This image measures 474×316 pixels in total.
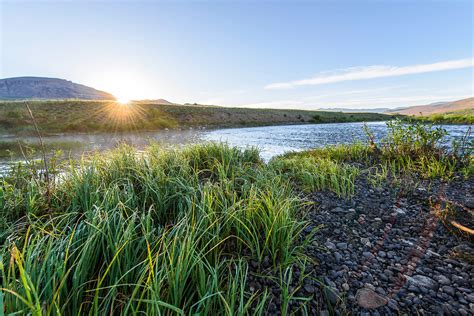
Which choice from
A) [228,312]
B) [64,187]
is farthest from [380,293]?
[64,187]

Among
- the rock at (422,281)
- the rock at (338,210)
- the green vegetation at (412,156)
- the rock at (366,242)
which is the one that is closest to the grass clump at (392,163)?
the green vegetation at (412,156)

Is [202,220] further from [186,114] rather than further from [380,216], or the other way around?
[186,114]

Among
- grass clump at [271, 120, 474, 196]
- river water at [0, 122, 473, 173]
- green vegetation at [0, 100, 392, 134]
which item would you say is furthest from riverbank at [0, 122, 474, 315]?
green vegetation at [0, 100, 392, 134]

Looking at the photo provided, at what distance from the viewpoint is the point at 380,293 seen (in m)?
1.56

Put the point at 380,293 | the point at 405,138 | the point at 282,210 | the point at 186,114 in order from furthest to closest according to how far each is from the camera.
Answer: the point at 186,114, the point at 405,138, the point at 282,210, the point at 380,293

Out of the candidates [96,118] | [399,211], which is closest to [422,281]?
[399,211]

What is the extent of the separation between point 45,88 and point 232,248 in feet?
707

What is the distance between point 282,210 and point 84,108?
1164 inches

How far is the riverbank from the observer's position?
133cm

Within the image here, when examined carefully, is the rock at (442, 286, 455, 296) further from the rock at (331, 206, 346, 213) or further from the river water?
the river water

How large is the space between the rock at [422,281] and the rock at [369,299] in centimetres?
35

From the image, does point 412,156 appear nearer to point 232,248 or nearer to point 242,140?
point 232,248

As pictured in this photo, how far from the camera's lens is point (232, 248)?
2.01 metres

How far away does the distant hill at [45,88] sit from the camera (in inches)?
5891
